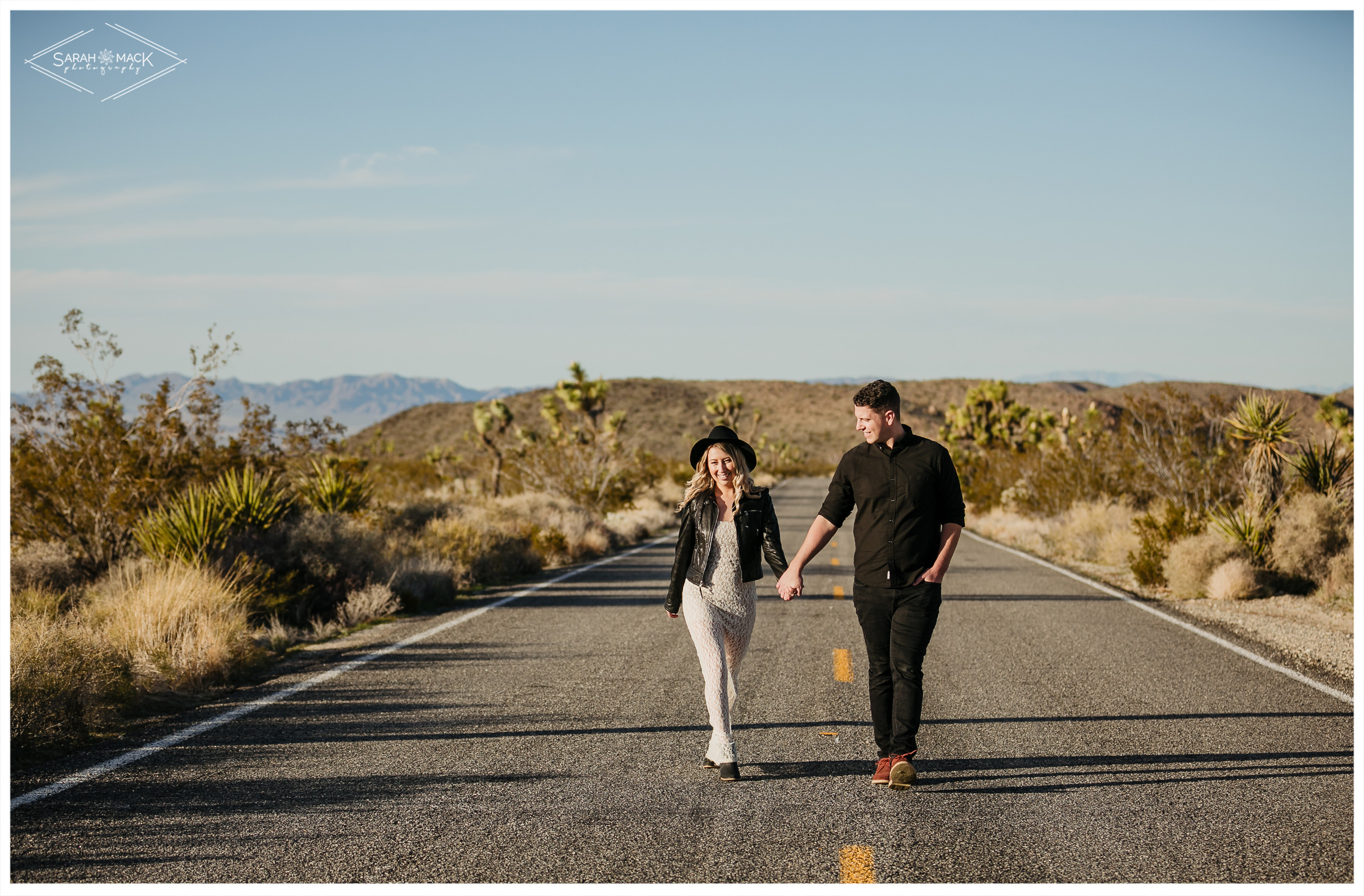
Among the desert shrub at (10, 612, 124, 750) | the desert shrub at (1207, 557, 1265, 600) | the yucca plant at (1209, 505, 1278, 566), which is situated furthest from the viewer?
the yucca plant at (1209, 505, 1278, 566)

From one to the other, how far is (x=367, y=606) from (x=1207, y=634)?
29.5 ft

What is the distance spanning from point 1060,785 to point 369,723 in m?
4.28

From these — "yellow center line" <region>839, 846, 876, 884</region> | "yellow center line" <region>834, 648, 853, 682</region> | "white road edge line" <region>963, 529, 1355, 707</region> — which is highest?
"yellow center line" <region>839, 846, 876, 884</region>

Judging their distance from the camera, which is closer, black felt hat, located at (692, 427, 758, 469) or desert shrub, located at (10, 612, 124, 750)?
black felt hat, located at (692, 427, 758, 469)

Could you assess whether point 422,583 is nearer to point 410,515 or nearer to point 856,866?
point 410,515

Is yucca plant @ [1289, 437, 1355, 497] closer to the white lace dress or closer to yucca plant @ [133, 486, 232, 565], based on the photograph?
the white lace dress

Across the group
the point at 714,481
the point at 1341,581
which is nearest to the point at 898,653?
the point at 714,481

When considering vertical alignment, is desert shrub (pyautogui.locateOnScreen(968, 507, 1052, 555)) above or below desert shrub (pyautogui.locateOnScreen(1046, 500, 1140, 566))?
below

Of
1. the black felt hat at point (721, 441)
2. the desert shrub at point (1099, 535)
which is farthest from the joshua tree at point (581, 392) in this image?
the black felt hat at point (721, 441)

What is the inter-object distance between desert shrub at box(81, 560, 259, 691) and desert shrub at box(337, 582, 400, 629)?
1.15m

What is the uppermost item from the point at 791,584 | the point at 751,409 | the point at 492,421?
the point at 751,409

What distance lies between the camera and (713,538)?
595 cm

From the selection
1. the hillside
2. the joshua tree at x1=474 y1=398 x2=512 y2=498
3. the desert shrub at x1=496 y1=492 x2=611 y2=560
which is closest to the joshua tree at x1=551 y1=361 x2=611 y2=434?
the joshua tree at x1=474 y1=398 x2=512 y2=498

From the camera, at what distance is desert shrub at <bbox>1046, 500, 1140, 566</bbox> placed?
18.1 metres
